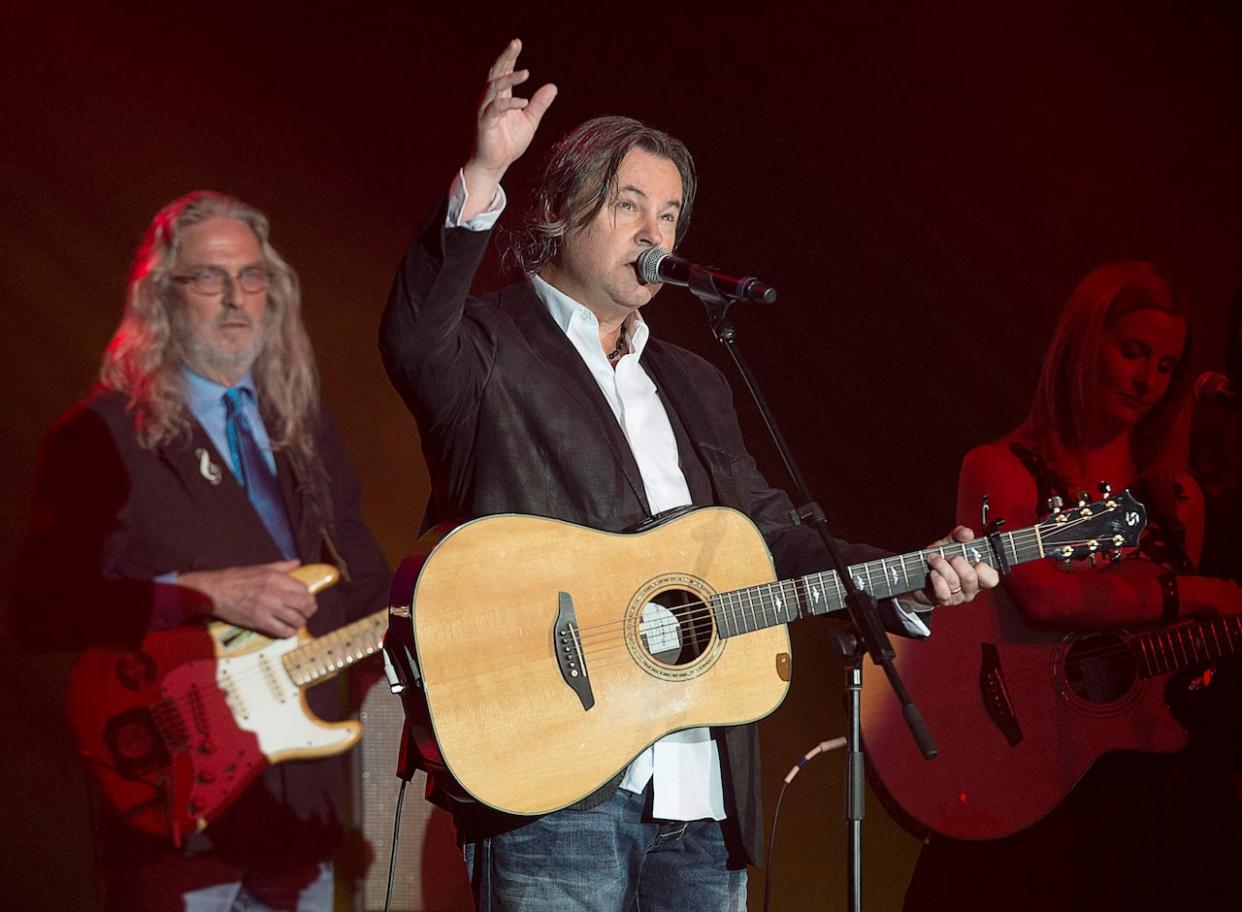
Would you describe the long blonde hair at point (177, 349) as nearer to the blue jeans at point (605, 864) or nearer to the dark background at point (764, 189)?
the dark background at point (764, 189)

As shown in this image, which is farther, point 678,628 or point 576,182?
point 576,182

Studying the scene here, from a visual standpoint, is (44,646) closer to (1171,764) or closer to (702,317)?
(702,317)

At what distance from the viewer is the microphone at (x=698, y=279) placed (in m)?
2.25

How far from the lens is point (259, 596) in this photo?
329 cm

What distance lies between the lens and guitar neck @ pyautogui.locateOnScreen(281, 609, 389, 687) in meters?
3.40

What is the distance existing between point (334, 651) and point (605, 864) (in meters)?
1.46

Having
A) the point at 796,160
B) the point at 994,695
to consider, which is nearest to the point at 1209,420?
the point at 994,695

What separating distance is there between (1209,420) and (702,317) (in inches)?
77.0

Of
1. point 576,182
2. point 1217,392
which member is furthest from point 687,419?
point 1217,392

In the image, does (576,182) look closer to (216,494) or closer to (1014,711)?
(216,494)

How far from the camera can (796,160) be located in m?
4.46

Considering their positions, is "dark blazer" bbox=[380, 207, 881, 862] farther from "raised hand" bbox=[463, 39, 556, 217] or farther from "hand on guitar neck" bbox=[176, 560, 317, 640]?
"hand on guitar neck" bbox=[176, 560, 317, 640]

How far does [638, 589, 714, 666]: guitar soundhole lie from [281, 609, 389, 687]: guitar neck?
4.11 ft

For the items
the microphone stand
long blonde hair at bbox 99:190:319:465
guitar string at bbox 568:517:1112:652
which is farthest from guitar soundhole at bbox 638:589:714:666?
long blonde hair at bbox 99:190:319:465
